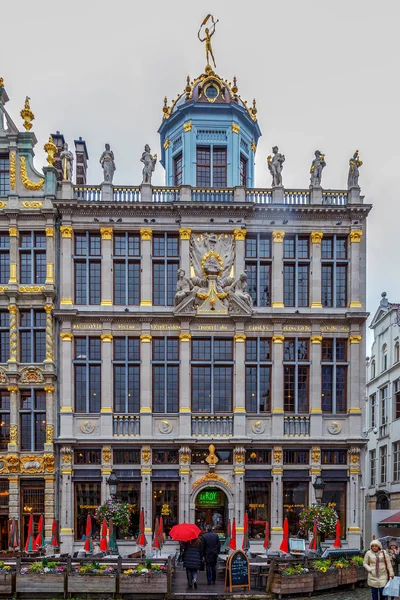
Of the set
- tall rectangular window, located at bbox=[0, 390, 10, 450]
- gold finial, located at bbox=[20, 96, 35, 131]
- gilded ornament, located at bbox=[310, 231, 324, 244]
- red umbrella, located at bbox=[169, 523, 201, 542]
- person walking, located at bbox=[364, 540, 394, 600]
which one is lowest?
red umbrella, located at bbox=[169, 523, 201, 542]

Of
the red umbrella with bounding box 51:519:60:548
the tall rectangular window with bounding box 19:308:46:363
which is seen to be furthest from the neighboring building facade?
the tall rectangular window with bounding box 19:308:46:363

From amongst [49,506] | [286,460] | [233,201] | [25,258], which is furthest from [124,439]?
[233,201]

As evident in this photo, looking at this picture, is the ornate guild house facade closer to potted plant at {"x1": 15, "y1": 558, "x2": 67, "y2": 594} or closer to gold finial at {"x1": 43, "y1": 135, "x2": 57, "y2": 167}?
gold finial at {"x1": 43, "y1": 135, "x2": 57, "y2": 167}

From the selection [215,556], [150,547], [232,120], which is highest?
[232,120]

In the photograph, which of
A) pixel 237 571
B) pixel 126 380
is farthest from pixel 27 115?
pixel 237 571

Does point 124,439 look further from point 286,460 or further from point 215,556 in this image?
point 215,556

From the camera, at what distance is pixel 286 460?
37.3m

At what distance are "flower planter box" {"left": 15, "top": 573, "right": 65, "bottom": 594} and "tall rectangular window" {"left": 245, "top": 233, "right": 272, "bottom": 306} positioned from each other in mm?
18525

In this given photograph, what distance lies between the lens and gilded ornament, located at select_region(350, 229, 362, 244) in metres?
38.6

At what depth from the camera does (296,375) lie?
37.9 meters

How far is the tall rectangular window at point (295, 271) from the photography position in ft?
126

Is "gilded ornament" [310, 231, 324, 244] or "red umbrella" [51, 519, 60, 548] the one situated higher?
"gilded ornament" [310, 231, 324, 244]

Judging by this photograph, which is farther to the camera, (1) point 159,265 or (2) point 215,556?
(1) point 159,265

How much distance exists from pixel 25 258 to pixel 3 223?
6.76ft
